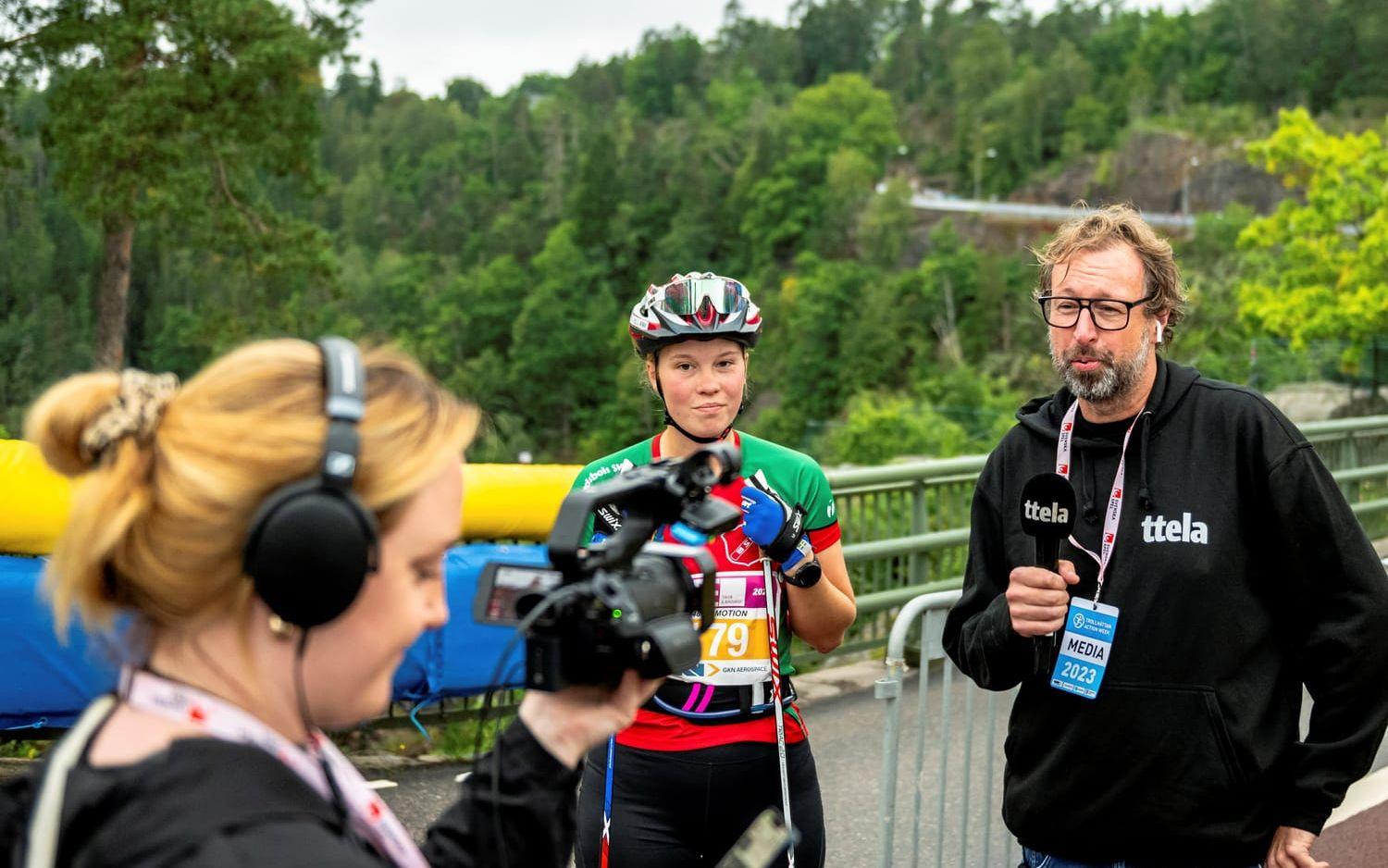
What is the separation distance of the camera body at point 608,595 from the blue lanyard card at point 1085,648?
1.26 metres

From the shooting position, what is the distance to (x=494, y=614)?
1.89 m

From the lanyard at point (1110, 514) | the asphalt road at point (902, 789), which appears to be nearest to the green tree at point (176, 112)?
the asphalt road at point (902, 789)

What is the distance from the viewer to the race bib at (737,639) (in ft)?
10.7

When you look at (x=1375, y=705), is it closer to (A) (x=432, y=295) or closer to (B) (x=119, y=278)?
(B) (x=119, y=278)

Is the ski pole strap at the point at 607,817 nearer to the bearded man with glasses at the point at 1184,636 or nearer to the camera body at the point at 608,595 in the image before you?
the bearded man with glasses at the point at 1184,636

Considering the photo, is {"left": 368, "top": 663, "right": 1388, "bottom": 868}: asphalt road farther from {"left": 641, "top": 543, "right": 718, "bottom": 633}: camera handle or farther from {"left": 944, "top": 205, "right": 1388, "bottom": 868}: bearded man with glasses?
{"left": 641, "top": 543, "right": 718, "bottom": 633}: camera handle

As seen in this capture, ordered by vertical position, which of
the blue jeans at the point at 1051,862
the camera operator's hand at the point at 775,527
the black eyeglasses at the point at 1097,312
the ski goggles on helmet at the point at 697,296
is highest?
the ski goggles on helmet at the point at 697,296

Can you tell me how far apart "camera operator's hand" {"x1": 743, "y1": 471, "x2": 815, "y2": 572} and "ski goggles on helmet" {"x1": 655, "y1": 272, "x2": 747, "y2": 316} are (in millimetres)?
513

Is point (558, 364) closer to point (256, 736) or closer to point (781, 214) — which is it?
point (781, 214)

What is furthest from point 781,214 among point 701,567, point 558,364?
point 701,567

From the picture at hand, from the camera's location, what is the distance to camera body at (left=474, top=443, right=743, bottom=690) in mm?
1778

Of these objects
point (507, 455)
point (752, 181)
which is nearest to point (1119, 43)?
point (752, 181)

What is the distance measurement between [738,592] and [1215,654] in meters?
1.06

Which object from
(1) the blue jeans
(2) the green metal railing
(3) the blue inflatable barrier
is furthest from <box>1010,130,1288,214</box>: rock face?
(1) the blue jeans
